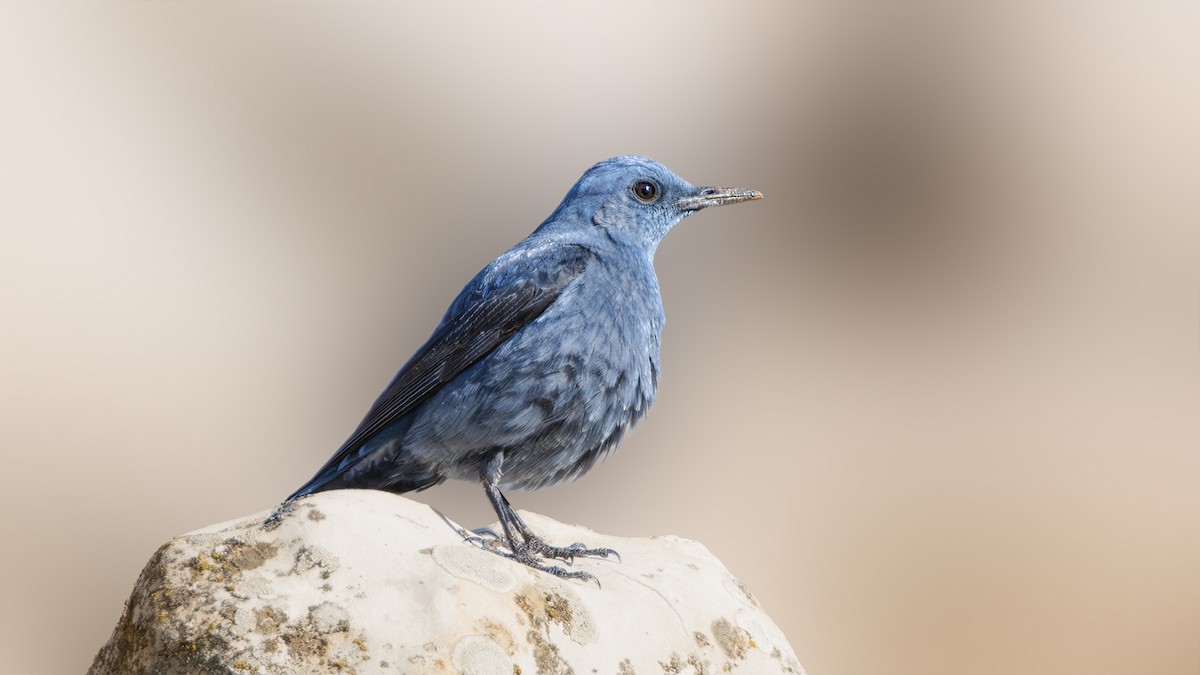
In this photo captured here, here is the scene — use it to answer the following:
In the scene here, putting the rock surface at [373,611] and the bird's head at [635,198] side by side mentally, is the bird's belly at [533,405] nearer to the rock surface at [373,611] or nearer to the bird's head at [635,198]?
the rock surface at [373,611]

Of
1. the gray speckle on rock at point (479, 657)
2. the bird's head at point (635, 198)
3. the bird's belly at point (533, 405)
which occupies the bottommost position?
the gray speckle on rock at point (479, 657)

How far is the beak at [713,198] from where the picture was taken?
646cm

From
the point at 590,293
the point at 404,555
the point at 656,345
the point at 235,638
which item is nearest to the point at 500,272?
the point at 590,293

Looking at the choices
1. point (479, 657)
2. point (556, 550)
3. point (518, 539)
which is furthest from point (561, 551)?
point (479, 657)

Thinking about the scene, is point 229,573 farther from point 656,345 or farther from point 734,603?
point 656,345

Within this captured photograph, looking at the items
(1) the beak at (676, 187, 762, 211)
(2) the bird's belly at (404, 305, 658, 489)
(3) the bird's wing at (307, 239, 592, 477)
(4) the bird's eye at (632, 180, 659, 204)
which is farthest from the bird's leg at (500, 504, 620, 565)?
(1) the beak at (676, 187, 762, 211)

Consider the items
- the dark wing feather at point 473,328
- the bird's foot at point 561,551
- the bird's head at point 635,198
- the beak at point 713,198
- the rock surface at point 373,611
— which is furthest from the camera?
the beak at point 713,198

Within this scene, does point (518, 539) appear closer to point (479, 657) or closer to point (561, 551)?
point (561, 551)

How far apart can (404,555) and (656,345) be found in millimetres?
2215

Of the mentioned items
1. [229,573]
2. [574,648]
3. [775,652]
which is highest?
[229,573]

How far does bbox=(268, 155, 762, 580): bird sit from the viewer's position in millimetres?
5336

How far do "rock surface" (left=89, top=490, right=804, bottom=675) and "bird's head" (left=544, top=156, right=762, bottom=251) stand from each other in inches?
93.3

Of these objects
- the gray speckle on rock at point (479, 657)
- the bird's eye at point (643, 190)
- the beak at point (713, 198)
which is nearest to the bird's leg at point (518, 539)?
the gray speckle on rock at point (479, 657)

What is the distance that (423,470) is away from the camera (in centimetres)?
549
